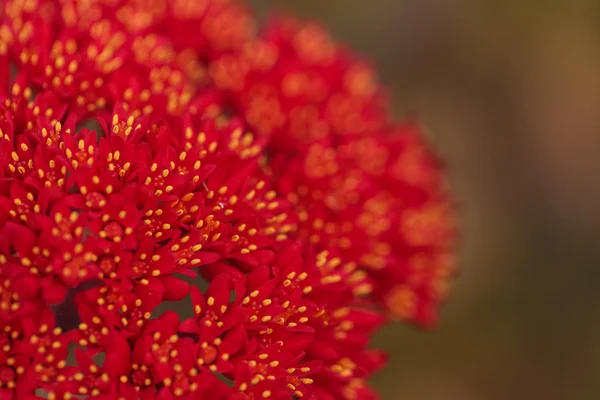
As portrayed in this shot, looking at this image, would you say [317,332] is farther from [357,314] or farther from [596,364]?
[596,364]

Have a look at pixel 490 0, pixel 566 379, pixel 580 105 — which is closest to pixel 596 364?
pixel 566 379

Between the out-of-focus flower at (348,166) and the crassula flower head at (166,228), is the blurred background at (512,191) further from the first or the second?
the crassula flower head at (166,228)

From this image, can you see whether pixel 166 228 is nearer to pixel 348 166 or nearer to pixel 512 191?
pixel 348 166

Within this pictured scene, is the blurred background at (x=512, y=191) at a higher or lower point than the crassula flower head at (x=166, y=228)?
higher

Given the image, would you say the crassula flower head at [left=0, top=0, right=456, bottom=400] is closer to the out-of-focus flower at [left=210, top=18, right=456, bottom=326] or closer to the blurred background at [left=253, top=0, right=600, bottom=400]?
the out-of-focus flower at [left=210, top=18, right=456, bottom=326]

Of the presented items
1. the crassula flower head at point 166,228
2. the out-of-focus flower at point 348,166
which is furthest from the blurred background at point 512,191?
the crassula flower head at point 166,228

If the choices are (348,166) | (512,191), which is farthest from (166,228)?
(512,191)
